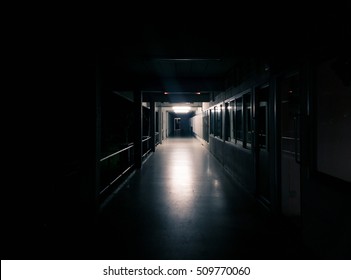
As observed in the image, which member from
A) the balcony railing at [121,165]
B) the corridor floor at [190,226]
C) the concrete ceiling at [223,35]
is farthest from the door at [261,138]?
the balcony railing at [121,165]

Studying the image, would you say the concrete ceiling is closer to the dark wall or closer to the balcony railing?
the dark wall

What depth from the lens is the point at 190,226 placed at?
10.6 feet

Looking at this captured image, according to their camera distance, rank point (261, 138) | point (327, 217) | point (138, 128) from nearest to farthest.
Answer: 1. point (327, 217)
2. point (261, 138)
3. point (138, 128)

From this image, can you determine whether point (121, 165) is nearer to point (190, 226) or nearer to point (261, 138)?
point (261, 138)

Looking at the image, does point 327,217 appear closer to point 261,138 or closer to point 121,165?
point 261,138

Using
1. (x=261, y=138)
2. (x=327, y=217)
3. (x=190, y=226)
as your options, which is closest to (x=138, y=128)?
(x=261, y=138)

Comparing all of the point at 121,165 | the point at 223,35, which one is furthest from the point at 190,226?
the point at 121,165

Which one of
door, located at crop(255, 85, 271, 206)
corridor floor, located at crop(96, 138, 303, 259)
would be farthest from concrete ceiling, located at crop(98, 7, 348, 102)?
corridor floor, located at crop(96, 138, 303, 259)

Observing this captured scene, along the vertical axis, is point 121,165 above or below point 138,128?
below

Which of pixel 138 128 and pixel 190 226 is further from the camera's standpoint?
pixel 138 128

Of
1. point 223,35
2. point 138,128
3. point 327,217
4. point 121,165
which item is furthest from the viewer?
point 138,128


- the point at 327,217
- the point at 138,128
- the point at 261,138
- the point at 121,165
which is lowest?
the point at 121,165

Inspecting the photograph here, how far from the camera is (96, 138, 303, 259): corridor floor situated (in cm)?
256

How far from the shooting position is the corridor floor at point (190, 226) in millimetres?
2564
